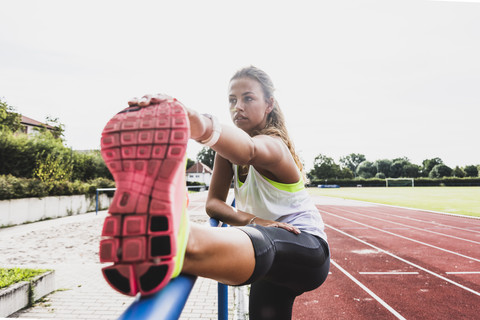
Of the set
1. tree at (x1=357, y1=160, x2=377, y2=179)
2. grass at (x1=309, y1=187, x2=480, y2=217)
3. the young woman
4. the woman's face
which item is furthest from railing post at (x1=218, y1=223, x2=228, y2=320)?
tree at (x1=357, y1=160, x2=377, y2=179)

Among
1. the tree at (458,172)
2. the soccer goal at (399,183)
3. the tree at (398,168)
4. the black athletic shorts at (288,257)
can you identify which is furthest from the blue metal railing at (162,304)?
the tree at (398,168)

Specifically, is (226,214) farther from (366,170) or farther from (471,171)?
(366,170)

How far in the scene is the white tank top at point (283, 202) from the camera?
1.32 meters

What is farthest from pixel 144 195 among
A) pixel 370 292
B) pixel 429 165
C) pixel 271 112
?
pixel 429 165

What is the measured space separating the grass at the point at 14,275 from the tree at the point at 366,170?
3454 inches

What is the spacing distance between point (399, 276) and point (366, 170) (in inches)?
3430

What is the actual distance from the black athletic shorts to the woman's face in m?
0.50

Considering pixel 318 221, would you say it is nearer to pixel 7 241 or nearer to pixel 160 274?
pixel 160 274

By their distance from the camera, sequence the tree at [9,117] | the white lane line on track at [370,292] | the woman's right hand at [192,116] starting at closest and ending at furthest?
the woman's right hand at [192,116] < the white lane line on track at [370,292] < the tree at [9,117]

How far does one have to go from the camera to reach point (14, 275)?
12.1 feet

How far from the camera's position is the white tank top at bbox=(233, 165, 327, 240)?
132 centimetres

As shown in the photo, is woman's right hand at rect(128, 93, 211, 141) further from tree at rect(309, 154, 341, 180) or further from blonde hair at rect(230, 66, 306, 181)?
tree at rect(309, 154, 341, 180)

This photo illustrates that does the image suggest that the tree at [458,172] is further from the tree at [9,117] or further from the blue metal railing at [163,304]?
the blue metal railing at [163,304]

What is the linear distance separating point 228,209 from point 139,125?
2.89ft
